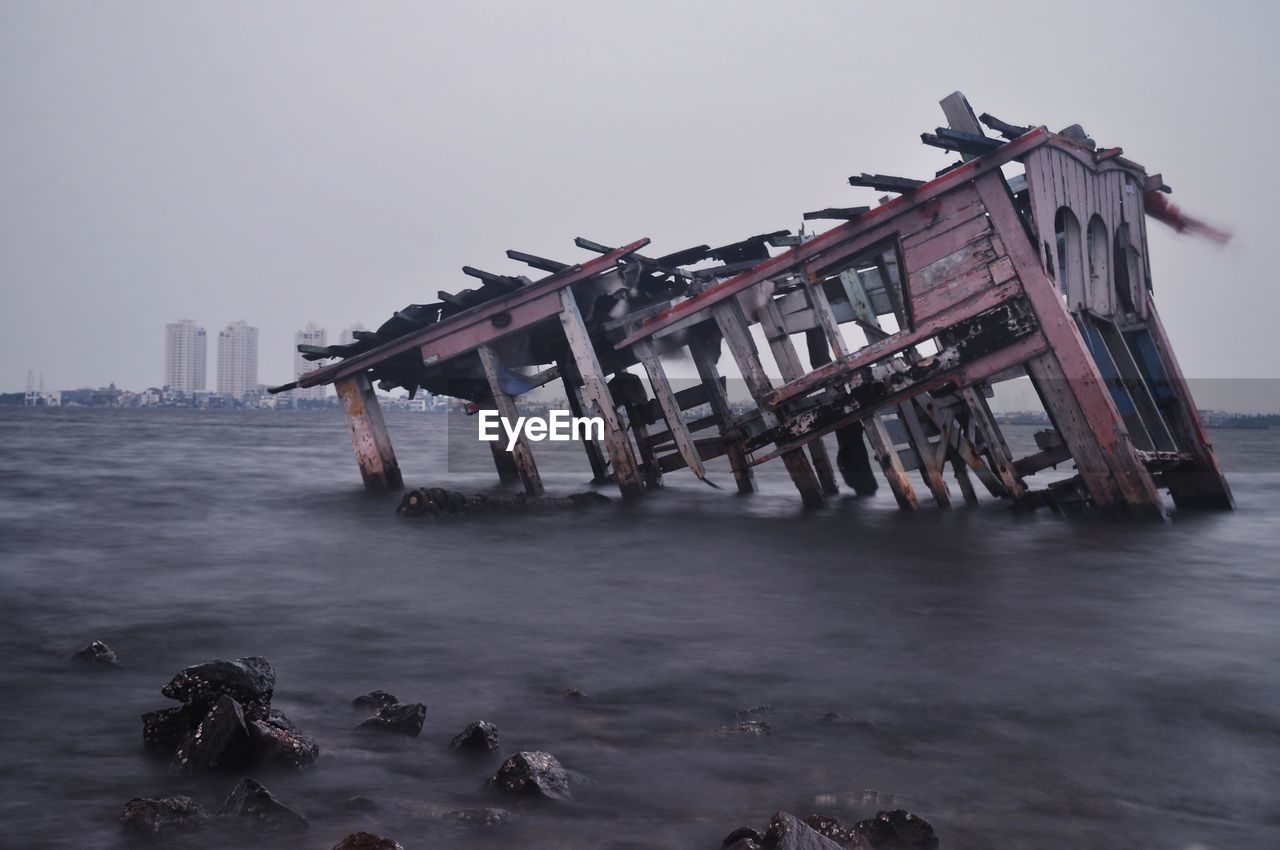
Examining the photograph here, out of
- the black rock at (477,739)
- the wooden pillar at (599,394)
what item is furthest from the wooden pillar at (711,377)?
the black rock at (477,739)

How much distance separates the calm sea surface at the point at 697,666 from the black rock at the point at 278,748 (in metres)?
0.11

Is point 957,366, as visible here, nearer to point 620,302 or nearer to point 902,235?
point 902,235

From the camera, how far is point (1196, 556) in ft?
31.5

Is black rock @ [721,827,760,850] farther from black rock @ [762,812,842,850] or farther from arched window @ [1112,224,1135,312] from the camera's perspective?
arched window @ [1112,224,1135,312]

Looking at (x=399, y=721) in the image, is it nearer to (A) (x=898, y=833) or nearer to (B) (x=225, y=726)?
(B) (x=225, y=726)

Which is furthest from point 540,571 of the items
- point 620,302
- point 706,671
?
point 620,302

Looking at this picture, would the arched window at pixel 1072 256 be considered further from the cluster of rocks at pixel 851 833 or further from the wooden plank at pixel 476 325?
the cluster of rocks at pixel 851 833

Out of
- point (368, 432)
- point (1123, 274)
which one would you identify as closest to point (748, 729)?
point (1123, 274)

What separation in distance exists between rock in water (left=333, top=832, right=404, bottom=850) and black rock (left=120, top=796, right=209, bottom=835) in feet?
2.30

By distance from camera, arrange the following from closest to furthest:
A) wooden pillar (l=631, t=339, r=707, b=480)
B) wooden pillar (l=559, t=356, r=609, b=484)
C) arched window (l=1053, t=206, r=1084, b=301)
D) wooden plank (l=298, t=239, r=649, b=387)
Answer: arched window (l=1053, t=206, r=1084, b=301)
wooden pillar (l=631, t=339, r=707, b=480)
wooden plank (l=298, t=239, r=649, b=387)
wooden pillar (l=559, t=356, r=609, b=484)

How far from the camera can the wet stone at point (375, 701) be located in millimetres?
4953

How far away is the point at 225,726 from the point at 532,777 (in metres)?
1.27

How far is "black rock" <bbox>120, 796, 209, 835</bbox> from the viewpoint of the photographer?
344 centimetres

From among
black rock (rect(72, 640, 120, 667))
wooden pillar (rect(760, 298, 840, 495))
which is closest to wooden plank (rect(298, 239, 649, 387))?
wooden pillar (rect(760, 298, 840, 495))
